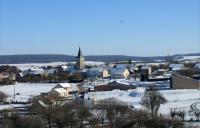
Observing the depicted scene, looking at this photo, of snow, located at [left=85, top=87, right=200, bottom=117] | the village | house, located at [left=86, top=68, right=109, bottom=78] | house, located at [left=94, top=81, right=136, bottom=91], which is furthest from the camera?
house, located at [left=86, top=68, right=109, bottom=78]

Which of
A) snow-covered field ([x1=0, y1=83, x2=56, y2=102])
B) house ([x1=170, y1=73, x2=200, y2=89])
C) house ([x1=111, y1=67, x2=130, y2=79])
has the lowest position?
snow-covered field ([x1=0, y1=83, x2=56, y2=102])

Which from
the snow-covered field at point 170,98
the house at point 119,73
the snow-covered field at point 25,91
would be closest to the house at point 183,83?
the snow-covered field at point 170,98

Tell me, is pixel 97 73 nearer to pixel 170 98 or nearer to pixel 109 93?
pixel 109 93

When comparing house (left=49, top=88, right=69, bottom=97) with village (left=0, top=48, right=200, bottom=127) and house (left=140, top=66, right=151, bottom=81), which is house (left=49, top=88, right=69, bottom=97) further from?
house (left=140, top=66, right=151, bottom=81)

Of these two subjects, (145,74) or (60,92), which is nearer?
(60,92)

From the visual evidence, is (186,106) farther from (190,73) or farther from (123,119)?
(190,73)

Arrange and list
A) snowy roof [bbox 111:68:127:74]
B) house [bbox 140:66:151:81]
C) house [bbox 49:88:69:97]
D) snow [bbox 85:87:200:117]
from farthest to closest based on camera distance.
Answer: snowy roof [bbox 111:68:127:74], house [bbox 140:66:151:81], house [bbox 49:88:69:97], snow [bbox 85:87:200:117]

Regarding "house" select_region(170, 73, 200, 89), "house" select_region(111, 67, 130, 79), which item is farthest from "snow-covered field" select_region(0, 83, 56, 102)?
"house" select_region(111, 67, 130, 79)

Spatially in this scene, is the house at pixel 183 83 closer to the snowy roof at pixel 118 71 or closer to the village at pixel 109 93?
the village at pixel 109 93

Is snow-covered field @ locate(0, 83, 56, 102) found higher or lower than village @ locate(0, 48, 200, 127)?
lower

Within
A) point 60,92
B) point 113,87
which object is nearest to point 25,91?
point 60,92

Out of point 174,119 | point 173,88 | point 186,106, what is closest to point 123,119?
point 174,119
